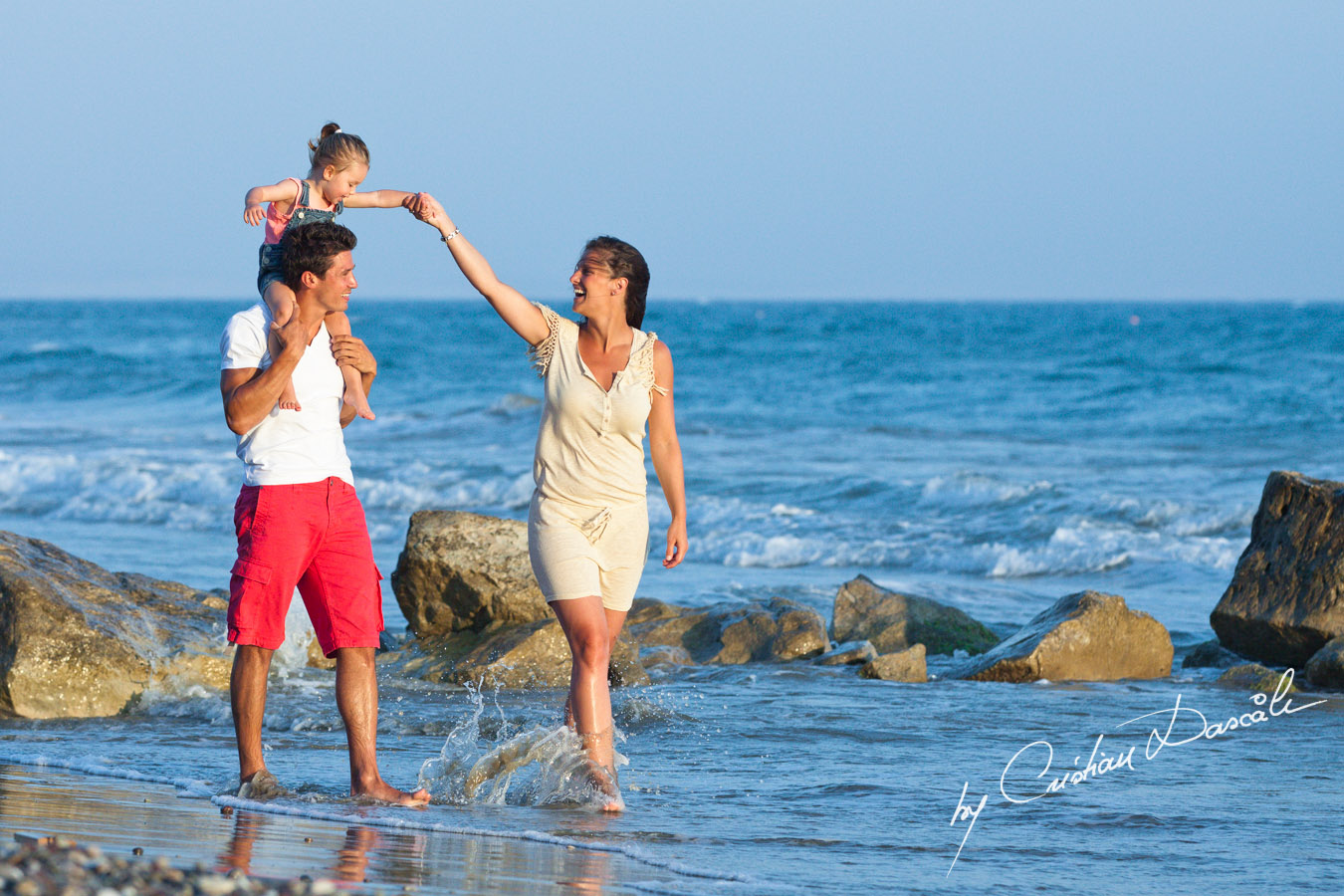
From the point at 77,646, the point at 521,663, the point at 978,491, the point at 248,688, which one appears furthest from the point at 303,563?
the point at 978,491

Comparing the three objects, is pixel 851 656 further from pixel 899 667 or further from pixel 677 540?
pixel 677 540

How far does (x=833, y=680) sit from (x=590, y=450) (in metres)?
3.43

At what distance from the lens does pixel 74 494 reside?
1733cm

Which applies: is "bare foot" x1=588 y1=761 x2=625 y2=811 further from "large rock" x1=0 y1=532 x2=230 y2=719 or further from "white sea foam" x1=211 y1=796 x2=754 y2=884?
"large rock" x1=0 y1=532 x2=230 y2=719

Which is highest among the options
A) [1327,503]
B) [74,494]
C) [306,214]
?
[306,214]

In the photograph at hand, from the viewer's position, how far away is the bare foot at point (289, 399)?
15.3 feet

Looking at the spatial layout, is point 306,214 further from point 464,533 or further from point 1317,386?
point 1317,386

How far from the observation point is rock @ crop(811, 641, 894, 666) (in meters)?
8.41

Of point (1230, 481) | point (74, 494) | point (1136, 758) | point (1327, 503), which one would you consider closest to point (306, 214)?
point (1136, 758)

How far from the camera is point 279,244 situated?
5000 mm

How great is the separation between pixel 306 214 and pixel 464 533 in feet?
11.1

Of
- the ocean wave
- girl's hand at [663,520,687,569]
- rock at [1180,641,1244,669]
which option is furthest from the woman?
the ocean wave

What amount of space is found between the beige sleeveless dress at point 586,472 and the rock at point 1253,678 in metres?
4.22

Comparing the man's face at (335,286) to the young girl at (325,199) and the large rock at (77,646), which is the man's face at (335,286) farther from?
the large rock at (77,646)
